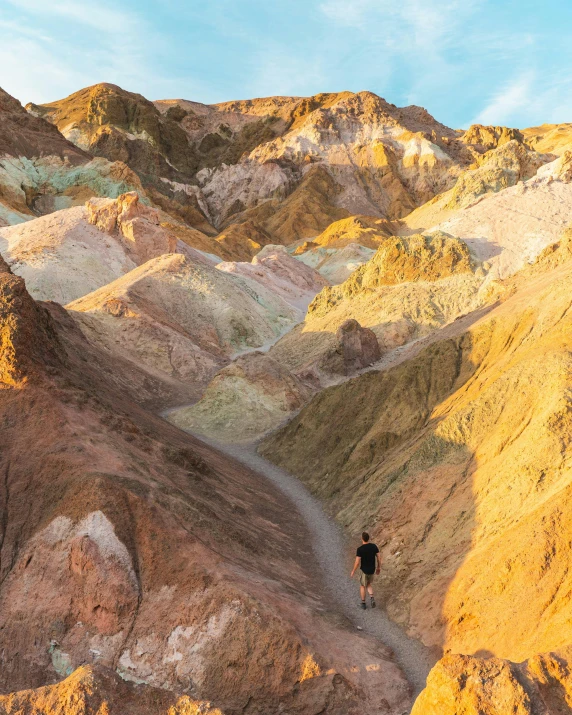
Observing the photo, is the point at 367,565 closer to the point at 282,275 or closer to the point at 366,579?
the point at 366,579

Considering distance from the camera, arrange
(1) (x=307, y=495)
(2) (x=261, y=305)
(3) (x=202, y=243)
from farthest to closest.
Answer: (3) (x=202, y=243) → (2) (x=261, y=305) → (1) (x=307, y=495)

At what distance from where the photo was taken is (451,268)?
157 feet

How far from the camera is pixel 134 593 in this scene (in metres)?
12.9

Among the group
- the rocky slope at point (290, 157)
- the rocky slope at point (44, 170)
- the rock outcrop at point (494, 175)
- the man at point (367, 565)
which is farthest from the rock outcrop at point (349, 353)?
the rocky slope at point (290, 157)

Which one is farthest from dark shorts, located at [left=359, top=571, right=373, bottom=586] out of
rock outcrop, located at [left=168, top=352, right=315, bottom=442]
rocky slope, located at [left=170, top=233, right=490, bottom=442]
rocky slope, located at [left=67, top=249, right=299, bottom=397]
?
rocky slope, located at [left=67, top=249, right=299, bottom=397]

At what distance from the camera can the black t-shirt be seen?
14.9 meters

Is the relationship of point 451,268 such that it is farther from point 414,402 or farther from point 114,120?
point 114,120

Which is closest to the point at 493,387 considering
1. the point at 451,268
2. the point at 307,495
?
the point at 307,495

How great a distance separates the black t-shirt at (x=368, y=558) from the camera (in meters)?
14.9

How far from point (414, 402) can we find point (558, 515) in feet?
37.1

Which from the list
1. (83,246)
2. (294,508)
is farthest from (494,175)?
(294,508)

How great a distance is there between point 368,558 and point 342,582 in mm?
1708

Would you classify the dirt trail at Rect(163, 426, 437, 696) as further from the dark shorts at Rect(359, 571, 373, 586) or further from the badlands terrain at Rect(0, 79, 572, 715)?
the dark shorts at Rect(359, 571, 373, 586)

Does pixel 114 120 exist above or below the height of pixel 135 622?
above
